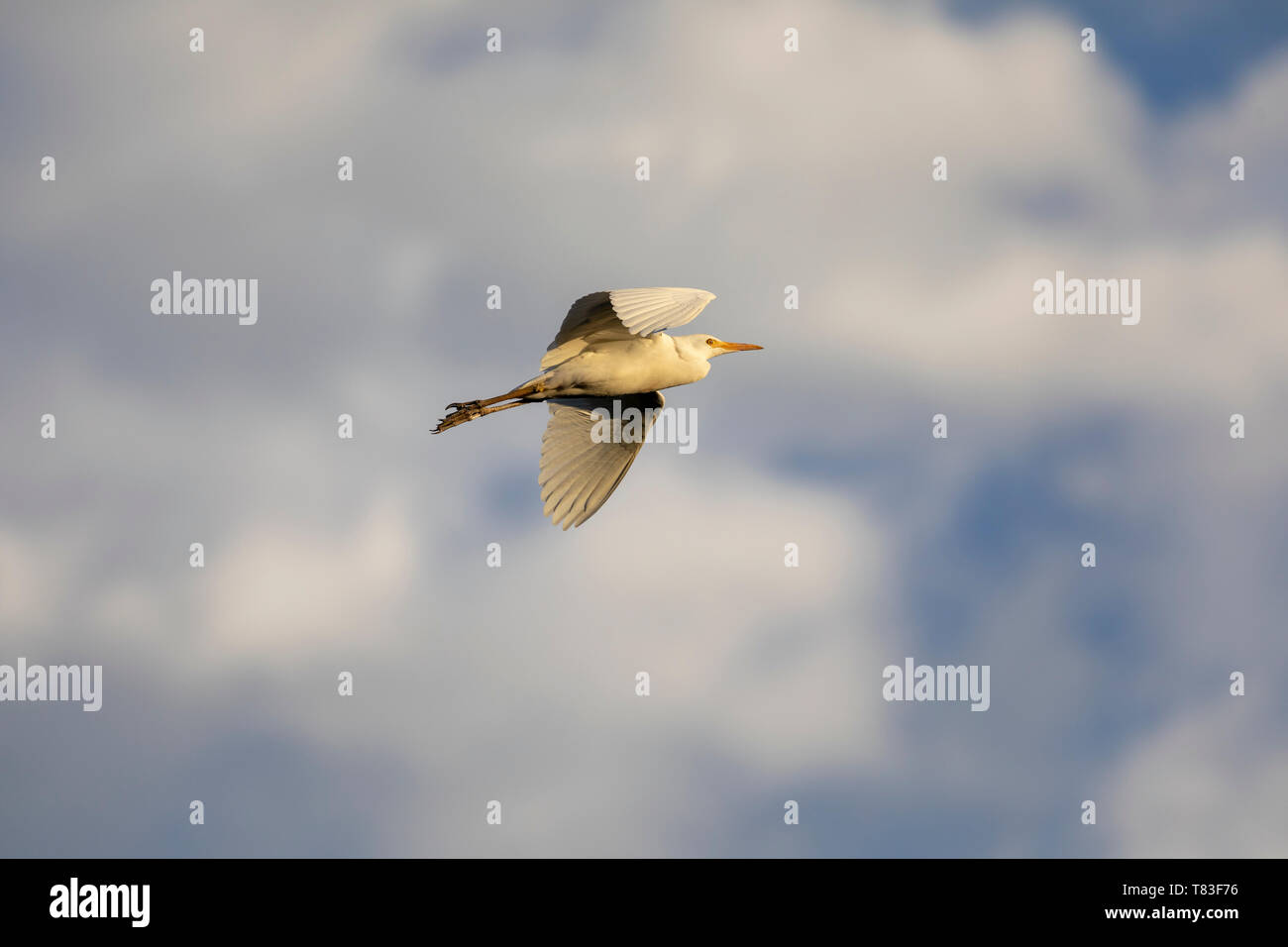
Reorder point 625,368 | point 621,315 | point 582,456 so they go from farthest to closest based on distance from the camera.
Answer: point 582,456 → point 625,368 → point 621,315

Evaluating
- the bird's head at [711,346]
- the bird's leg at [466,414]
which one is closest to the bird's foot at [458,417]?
the bird's leg at [466,414]

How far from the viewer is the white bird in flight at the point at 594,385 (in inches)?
687

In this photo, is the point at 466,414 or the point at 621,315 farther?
the point at 466,414

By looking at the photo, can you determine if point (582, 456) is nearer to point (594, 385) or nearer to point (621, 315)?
point (594, 385)

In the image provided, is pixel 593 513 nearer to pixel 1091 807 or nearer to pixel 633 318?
pixel 633 318

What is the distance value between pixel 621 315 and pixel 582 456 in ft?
14.2

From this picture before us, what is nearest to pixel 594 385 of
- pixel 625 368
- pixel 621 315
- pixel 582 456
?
pixel 625 368

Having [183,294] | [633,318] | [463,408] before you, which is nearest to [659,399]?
[463,408]

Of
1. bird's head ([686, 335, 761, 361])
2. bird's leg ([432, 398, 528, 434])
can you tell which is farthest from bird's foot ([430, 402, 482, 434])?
bird's head ([686, 335, 761, 361])

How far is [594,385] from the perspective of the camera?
59.0ft

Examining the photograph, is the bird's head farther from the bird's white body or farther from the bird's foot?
the bird's foot

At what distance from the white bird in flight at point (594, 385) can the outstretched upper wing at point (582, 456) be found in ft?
0.05

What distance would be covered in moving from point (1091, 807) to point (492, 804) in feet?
33.5

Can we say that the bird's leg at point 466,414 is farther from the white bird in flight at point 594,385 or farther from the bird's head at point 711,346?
the bird's head at point 711,346
